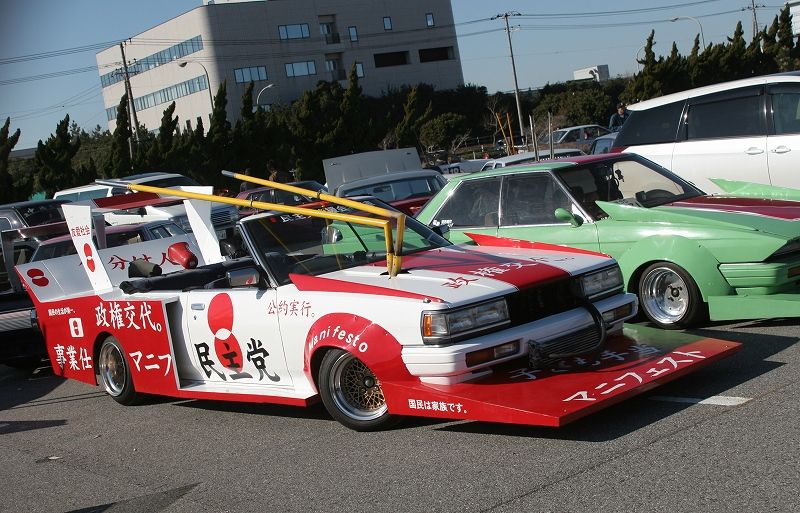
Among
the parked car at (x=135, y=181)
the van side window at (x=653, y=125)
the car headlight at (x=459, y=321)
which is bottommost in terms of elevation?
the car headlight at (x=459, y=321)

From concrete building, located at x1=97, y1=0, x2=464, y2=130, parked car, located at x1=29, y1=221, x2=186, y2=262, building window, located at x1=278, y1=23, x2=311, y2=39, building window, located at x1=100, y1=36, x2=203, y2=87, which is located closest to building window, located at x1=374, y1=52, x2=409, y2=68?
concrete building, located at x1=97, y1=0, x2=464, y2=130

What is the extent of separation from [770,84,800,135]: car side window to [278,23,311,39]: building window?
226ft

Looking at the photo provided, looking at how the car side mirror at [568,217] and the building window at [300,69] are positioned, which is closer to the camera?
the car side mirror at [568,217]

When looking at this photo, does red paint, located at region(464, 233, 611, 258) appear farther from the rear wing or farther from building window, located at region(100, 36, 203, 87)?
building window, located at region(100, 36, 203, 87)

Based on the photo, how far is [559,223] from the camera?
28.2ft

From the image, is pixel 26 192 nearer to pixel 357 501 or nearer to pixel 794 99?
pixel 794 99

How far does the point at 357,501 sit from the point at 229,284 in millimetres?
2570

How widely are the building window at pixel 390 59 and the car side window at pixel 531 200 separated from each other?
73699mm

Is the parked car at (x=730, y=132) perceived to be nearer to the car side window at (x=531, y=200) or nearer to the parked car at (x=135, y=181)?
the car side window at (x=531, y=200)

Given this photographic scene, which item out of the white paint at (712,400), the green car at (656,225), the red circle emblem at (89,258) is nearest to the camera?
the white paint at (712,400)

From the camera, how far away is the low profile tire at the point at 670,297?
298 inches

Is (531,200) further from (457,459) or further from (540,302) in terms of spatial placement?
(457,459)

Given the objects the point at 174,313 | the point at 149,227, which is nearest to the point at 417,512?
the point at 174,313

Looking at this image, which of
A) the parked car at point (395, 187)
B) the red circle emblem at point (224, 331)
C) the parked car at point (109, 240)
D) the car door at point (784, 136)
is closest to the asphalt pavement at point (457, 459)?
the red circle emblem at point (224, 331)
